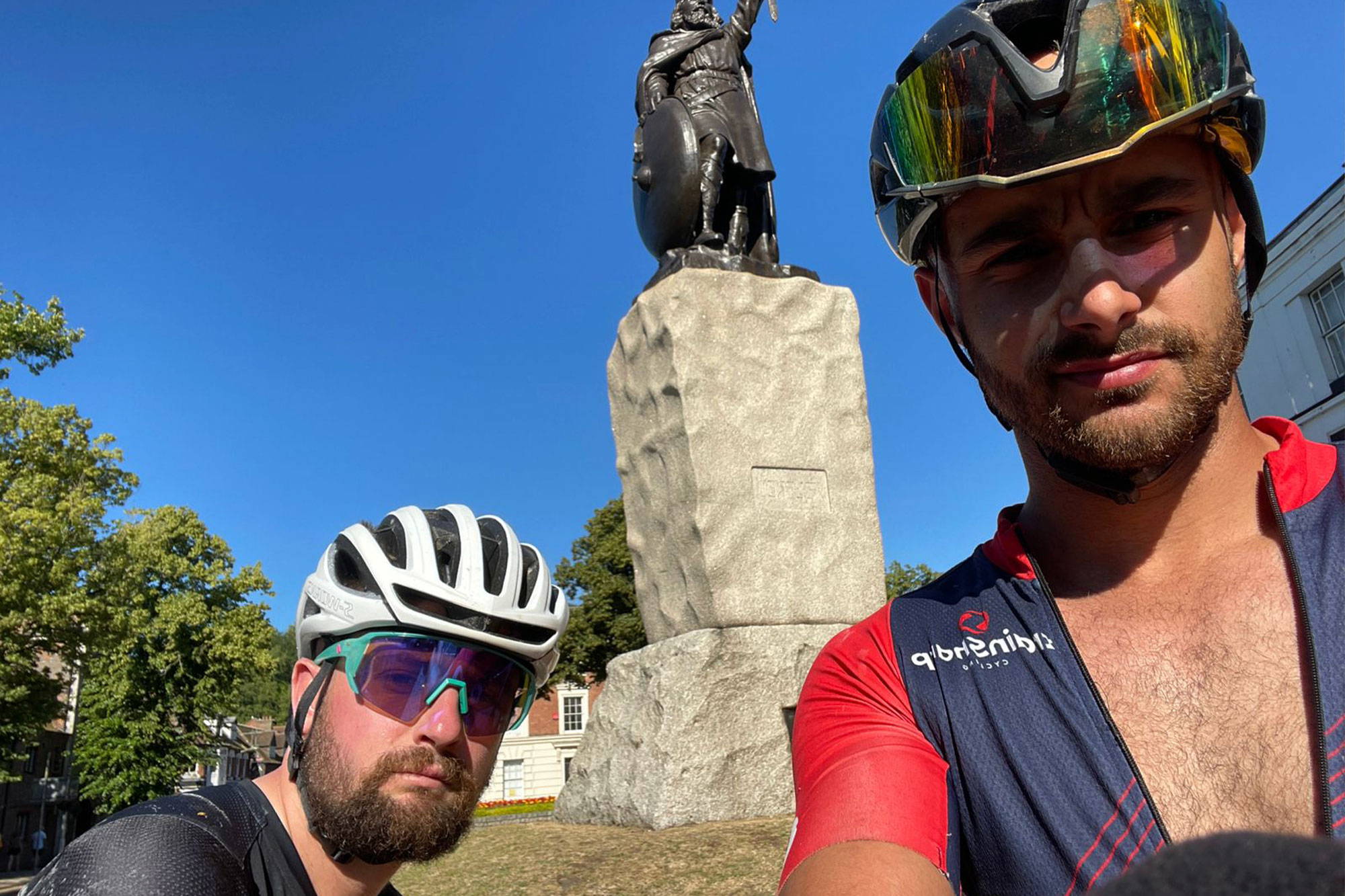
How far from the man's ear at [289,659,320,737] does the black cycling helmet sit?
1948mm

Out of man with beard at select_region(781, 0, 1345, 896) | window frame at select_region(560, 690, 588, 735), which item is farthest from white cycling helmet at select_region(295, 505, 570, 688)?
window frame at select_region(560, 690, 588, 735)

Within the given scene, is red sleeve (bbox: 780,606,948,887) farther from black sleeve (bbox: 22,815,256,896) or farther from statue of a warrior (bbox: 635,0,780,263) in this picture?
statue of a warrior (bbox: 635,0,780,263)

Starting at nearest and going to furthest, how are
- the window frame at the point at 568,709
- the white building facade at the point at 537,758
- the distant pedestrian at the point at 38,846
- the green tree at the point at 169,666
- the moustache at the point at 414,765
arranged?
the moustache at the point at 414,765, the green tree at the point at 169,666, the distant pedestrian at the point at 38,846, the white building facade at the point at 537,758, the window frame at the point at 568,709

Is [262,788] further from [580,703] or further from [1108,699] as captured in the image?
[580,703]

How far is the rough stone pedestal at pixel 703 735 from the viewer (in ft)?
21.4

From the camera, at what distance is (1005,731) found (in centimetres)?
135

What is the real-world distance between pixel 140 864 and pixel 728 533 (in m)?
5.78

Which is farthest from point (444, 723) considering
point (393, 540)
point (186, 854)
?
point (186, 854)

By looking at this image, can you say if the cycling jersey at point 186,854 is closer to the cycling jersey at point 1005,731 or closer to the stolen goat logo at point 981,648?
the cycling jersey at point 1005,731

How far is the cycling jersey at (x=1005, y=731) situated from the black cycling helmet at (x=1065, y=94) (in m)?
0.56

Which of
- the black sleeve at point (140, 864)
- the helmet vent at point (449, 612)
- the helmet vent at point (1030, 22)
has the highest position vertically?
the helmet vent at point (1030, 22)

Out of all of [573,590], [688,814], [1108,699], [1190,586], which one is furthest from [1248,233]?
[573,590]

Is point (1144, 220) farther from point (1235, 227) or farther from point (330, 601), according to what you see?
point (330, 601)

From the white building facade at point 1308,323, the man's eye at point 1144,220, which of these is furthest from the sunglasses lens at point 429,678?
the white building facade at point 1308,323
